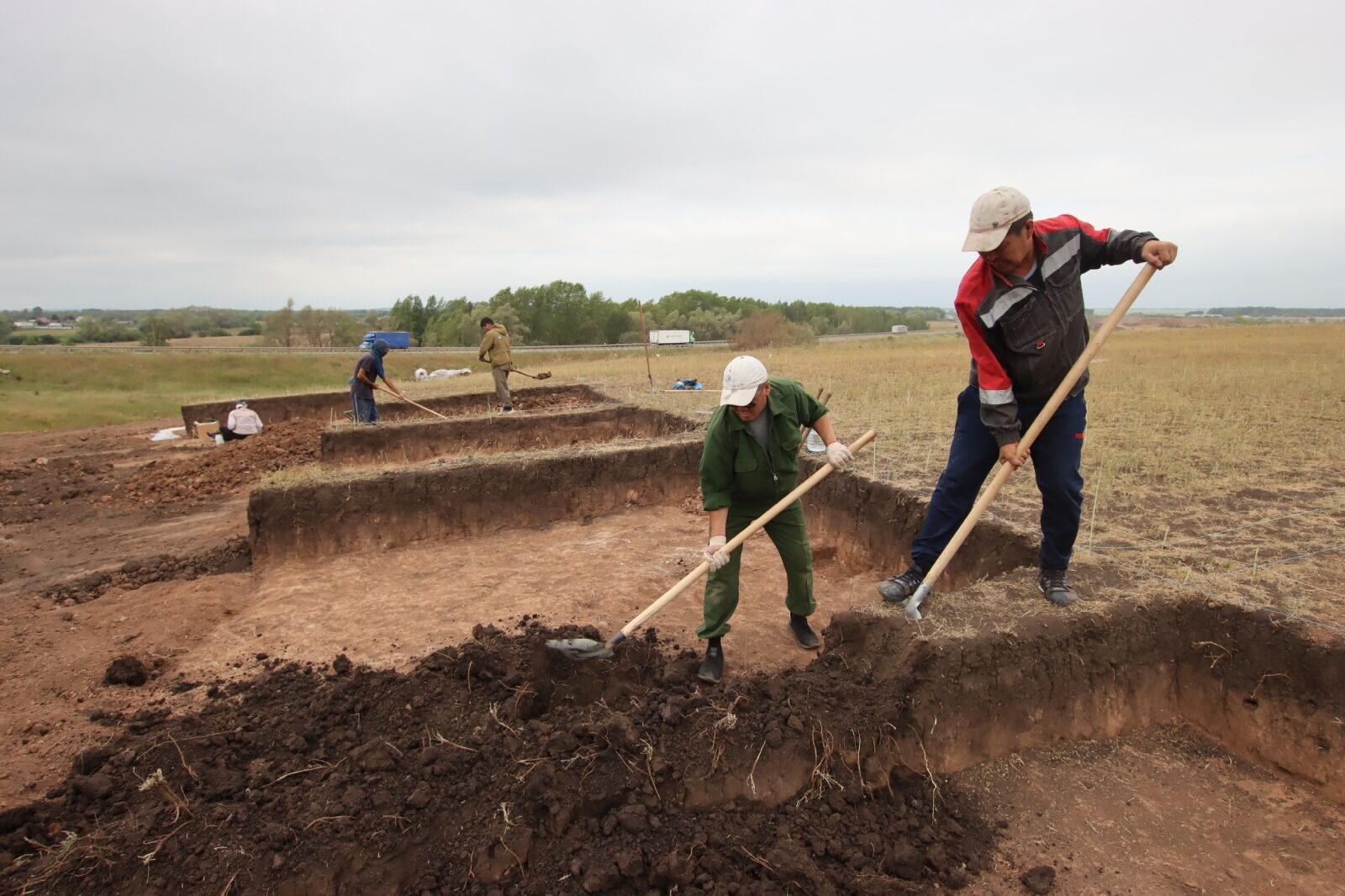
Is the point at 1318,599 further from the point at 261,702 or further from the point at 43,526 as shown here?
the point at 43,526

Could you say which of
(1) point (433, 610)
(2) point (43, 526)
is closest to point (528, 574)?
(1) point (433, 610)

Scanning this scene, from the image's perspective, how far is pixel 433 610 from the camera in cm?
456

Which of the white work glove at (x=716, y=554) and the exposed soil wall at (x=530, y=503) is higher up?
the white work glove at (x=716, y=554)

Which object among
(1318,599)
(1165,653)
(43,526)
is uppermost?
(1318,599)

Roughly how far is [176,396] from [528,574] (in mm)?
19710

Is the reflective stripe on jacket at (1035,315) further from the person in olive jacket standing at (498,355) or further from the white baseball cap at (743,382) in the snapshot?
the person in olive jacket standing at (498,355)

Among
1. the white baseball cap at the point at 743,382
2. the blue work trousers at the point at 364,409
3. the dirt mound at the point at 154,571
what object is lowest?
the dirt mound at the point at 154,571

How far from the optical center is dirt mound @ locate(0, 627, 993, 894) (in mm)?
2312

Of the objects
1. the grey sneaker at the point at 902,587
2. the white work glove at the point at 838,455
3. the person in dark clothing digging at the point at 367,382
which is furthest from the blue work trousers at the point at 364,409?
the grey sneaker at the point at 902,587

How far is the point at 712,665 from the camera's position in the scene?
3.49m

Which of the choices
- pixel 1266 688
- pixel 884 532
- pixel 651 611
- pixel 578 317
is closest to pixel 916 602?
pixel 651 611

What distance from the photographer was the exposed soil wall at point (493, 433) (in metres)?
8.44

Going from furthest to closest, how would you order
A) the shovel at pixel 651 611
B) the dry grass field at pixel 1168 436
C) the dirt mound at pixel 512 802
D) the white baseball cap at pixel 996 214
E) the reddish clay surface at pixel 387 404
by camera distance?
the reddish clay surface at pixel 387 404 → the dry grass field at pixel 1168 436 → the shovel at pixel 651 611 → the white baseball cap at pixel 996 214 → the dirt mound at pixel 512 802

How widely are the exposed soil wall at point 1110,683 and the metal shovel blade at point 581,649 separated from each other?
3.54ft
